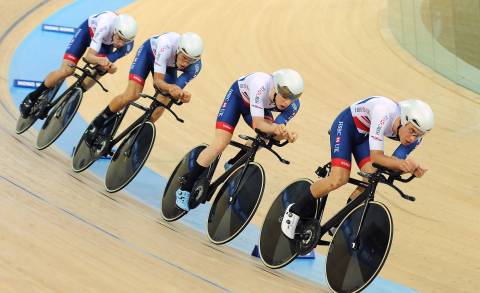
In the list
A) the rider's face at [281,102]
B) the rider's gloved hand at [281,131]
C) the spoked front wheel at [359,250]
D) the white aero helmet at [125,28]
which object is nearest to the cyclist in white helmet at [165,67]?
the white aero helmet at [125,28]

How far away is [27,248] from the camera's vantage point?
429 centimetres

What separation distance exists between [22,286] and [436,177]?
4552 mm

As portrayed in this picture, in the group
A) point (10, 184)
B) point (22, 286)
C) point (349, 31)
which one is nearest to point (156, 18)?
point (349, 31)

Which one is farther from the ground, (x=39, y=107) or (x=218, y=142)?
(x=218, y=142)

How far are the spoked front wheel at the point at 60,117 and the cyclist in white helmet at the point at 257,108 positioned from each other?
169 cm

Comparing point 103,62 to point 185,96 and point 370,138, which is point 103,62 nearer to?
point 185,96

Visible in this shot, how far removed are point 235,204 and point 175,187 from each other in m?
0.61

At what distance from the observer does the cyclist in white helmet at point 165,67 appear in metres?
5.57

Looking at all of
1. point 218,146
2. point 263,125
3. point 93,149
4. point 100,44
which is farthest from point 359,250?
point 100,44

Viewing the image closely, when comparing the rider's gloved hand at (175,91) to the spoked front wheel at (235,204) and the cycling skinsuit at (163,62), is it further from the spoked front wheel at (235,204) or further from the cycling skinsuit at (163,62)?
the spoked front wheel at (235,204)

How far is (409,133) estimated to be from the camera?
436 cm

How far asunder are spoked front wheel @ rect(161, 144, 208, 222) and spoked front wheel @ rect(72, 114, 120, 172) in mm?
718

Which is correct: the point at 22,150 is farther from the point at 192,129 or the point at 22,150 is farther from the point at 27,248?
the point at 27,248

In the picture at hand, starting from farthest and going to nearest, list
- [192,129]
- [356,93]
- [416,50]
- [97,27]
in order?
[416,50] < [356,93] < [192,129] < [97,27]
